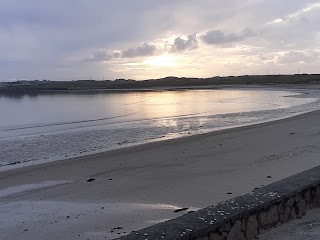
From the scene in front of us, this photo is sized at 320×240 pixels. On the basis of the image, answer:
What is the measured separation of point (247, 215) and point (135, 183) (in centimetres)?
401

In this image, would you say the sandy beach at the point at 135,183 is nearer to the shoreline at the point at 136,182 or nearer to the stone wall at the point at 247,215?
the shoreline at the point at 136,182

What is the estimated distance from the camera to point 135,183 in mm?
7855

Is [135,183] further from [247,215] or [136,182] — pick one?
[247,215]

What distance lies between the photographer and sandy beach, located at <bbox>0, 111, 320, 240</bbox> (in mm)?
5668

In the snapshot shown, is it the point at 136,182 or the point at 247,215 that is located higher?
the point at 247,215

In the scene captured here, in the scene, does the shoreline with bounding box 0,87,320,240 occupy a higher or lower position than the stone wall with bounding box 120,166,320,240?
lower

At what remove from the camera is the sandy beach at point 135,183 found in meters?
5.67

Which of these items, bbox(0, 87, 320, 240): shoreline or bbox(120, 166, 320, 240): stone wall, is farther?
bbox(0, 87, 320, 240): shoreline

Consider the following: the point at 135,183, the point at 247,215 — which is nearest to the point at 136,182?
the point at 135,183

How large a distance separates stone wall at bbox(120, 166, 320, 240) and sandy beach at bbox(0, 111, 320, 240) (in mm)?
1478

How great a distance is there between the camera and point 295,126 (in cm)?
1566

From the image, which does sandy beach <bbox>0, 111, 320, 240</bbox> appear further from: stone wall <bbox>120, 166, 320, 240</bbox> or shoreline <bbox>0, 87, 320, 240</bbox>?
stone wall <bbox>120, 166, 320, 240</bbox>

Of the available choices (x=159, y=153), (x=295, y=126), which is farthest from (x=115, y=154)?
(x=295, y=126)

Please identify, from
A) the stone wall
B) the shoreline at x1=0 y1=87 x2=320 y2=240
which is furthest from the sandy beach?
the stone wall
